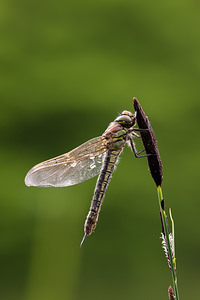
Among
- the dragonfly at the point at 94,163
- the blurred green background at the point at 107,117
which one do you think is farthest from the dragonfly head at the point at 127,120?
the blurred green background at the point at 107,117

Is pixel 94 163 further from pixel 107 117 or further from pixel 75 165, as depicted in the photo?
pixel 107 117

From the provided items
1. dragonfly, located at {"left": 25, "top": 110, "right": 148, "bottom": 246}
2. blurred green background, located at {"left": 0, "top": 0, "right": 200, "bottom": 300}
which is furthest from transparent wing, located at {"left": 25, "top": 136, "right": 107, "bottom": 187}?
blurred green background, located at {"left": 0, "top": 0, "right": 200, "bottom": 300}

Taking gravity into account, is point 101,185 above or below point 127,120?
below

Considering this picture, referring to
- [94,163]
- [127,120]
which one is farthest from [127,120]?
[94,163]

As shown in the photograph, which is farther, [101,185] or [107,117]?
[107,117]

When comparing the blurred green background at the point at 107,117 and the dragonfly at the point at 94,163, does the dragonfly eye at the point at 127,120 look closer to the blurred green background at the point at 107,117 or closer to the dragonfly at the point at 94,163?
the dragonfly at the point at 94,163
